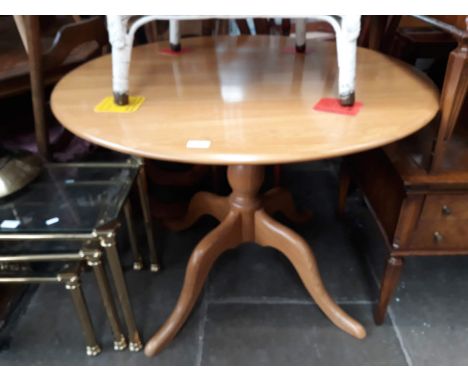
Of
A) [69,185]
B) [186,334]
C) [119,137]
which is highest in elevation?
[119,137]

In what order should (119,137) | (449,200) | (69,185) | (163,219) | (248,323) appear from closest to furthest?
(119,137) < (449,200) < (69,185) < (248,323) < (163,219)

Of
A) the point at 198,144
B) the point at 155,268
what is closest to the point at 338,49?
the point at 198,144

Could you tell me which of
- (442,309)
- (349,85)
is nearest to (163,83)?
(349,85)

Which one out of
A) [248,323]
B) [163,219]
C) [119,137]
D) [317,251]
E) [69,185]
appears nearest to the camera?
[119,137]

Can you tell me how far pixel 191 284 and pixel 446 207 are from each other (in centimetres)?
69

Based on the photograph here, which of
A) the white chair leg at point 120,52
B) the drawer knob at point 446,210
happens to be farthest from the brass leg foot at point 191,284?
the drawer knob at point 446,210

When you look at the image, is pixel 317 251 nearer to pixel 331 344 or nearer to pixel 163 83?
pixel 331 344

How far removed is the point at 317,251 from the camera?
1.47 metres

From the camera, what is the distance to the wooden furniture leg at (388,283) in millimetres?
1025

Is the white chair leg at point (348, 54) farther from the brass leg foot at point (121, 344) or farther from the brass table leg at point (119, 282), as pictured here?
the brass leg foot at point (121, 344)

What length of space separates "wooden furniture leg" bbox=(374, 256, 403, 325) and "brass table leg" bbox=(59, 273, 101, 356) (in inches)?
31.4

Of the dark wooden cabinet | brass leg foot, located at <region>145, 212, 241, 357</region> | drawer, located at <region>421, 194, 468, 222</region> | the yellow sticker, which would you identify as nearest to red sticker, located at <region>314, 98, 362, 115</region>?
→ the dark wooden cabinet

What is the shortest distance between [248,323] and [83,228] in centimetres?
58

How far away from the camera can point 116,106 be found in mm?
842
